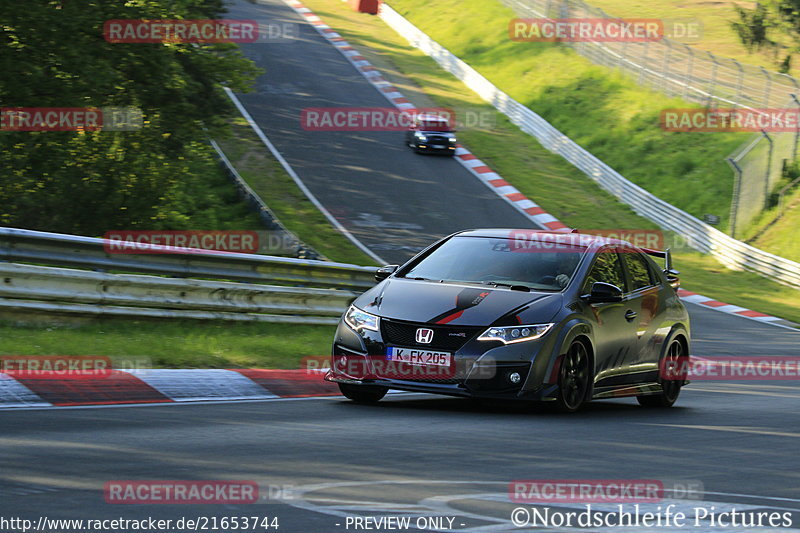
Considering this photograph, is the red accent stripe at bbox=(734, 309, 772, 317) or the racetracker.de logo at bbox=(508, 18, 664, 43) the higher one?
the racetracker.de logo at bbox=(508, 18, 664, 43)

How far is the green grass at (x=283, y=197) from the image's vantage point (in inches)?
1049

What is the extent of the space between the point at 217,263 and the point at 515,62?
129ft

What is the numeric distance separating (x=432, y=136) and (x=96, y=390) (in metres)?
28.3

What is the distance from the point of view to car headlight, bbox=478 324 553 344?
8984mm

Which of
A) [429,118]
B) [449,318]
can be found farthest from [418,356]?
[429,118]

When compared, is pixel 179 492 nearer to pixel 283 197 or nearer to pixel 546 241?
pixel 546 241

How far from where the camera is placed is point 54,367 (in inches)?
368

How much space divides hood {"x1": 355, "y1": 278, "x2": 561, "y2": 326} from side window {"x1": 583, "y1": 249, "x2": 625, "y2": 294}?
2.18 feet

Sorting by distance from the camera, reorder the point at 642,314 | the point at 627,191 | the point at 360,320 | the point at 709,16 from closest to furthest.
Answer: the point at 360,320
the point at 642,314
the point at 627,191
the point at 709,16

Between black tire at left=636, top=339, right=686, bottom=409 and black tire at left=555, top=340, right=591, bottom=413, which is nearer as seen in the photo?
black tire at left=555, top=340, right=591, bottom=413

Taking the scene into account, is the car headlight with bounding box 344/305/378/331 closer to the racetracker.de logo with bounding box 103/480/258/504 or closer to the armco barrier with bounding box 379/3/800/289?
Answer: the racetracker.de logo with bounding box 103/480/258/504

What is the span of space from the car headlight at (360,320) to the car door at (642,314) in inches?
96.2

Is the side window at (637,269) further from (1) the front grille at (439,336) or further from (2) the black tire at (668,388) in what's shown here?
(1) the front grille at (439,336)

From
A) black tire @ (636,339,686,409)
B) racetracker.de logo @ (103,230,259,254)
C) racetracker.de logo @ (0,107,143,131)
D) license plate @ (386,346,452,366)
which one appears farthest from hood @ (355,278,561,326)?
racetracker.de logo @ (0,107,143,131)
